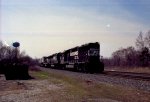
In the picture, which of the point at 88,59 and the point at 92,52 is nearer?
the point at 88,59

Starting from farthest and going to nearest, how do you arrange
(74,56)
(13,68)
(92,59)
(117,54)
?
(117,54)
(74,56)
(92,59)
(13,68)

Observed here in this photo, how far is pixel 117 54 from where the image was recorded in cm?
15100

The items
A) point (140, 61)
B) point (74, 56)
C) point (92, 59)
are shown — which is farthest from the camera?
point (140, 61)

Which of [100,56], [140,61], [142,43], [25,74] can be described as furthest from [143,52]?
[25,74]

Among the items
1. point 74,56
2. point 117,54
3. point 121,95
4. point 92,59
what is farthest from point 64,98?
point 117,54

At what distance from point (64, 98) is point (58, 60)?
55582 mm

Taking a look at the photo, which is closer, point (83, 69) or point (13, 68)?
point (13, 68)

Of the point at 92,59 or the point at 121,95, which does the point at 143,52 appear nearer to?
the point at 92,59

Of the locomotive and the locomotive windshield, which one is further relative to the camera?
Result: the locomotive windshield

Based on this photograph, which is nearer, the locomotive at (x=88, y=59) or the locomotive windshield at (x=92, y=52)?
the locomotive at (x=88, y=59)

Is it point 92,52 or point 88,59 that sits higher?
point 92,52

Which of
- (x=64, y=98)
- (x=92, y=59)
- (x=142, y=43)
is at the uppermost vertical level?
(x=142, y=43)

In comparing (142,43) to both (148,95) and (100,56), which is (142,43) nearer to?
(100,56)

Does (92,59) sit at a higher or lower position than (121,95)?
higher
